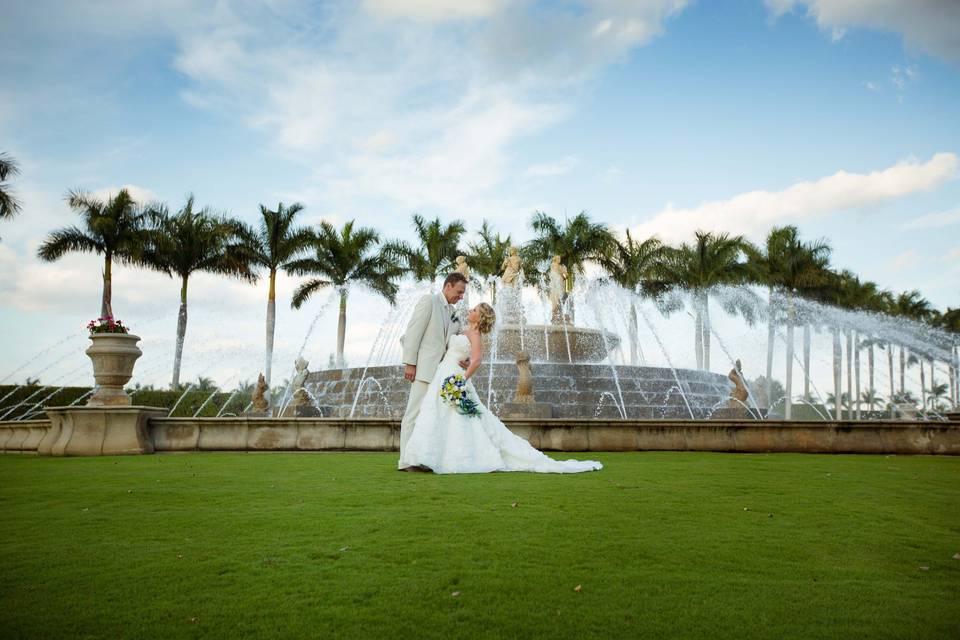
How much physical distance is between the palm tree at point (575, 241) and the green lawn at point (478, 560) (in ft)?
147

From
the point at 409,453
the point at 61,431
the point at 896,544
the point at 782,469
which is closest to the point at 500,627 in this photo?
the point at 896,544

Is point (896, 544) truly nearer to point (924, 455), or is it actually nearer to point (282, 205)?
point (924, 455)

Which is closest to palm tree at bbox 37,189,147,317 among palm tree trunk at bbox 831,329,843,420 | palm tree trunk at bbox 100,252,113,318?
palm tree trunk at bbox 100,252,113,318

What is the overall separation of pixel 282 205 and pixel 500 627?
44968 mm

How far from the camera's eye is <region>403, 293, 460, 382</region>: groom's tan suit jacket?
8273 mm

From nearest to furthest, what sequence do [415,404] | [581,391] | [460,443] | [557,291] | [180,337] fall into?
[460,443] → [415,404] → [581,391] → [557,291] → [180,337]

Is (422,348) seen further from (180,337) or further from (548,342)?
(180,337)

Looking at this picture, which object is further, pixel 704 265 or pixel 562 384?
pixel 704 265

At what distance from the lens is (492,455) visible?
8.16 m

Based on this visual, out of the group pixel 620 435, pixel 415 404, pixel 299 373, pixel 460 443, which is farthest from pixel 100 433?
pixel 299 373

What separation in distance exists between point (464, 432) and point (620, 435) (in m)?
4.69

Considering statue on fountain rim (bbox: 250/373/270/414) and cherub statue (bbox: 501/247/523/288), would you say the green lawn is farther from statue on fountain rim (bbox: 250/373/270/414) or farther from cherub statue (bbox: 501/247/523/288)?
cherub statue (bbox: 501/247/523/288)

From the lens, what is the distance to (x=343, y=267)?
156ft

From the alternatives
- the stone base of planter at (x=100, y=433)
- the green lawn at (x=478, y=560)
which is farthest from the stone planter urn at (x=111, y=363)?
the green lawn at (x=478, y=560)
